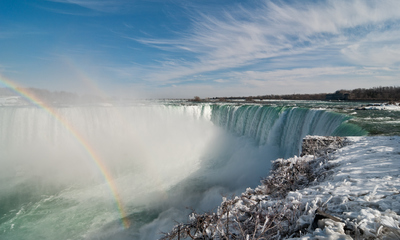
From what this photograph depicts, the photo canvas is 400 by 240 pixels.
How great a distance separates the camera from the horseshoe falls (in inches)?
353

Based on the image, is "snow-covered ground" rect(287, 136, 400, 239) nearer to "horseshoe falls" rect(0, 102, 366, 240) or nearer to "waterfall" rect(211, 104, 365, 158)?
"horseshoe falls" rect(0, 102, 366, 240)

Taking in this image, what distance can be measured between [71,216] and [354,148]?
11.3 meters

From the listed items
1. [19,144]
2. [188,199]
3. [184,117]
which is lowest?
[188,199]

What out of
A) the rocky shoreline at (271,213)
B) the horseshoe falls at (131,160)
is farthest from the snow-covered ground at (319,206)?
the horseshoe falls at (131,160)

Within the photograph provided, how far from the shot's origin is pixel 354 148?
5328 mm

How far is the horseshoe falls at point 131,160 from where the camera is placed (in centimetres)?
897

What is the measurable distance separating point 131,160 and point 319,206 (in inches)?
688

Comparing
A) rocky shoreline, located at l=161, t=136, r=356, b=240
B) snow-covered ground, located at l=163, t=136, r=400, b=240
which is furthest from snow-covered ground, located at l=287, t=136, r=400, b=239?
rocky shoreline, located at l=161, t=136, r=356, b=240

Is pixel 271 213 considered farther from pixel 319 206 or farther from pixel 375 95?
pixel 375 95

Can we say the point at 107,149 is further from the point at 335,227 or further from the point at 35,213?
the point at 335,227

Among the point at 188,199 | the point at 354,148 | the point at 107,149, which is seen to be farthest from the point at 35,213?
the point at 354,148

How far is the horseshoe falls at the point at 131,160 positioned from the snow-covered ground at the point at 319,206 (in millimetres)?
1171

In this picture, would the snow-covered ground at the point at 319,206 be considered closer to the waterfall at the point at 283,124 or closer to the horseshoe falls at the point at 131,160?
the horseshoe falls at the point at 131,160

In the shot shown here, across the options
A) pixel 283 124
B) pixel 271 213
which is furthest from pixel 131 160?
pixel 271 213
